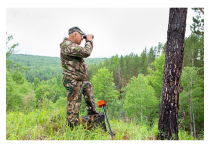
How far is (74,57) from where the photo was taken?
2674 mm

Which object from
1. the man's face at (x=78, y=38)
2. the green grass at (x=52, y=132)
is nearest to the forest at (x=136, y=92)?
the green grass at (x=52, y=132)

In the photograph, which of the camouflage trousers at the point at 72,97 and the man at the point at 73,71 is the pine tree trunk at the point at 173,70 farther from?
the camouflage trousers at the point at 72,97

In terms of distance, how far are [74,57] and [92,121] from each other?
60.1 inches

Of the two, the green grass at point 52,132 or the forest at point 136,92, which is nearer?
the green grass at point 52,132

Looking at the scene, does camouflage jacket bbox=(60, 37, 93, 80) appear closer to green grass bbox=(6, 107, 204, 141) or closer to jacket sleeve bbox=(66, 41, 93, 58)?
jacket sleeve bbox=(66, 41, 93, 58)

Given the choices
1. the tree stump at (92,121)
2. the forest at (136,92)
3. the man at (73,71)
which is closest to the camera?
the man at (73,71)

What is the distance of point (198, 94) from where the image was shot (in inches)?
490

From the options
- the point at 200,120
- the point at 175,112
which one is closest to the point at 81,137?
the point at 175,112

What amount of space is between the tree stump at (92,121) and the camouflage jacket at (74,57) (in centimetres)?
97

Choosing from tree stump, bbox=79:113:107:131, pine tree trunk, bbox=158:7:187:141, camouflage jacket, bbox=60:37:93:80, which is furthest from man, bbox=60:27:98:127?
pine tree trunk, bbox=158:7:187:141

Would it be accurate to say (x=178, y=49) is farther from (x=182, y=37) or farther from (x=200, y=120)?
(x=200, y=120)

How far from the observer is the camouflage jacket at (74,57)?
8.29 ft

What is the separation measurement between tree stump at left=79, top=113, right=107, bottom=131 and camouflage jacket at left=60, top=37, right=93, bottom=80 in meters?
0.97
